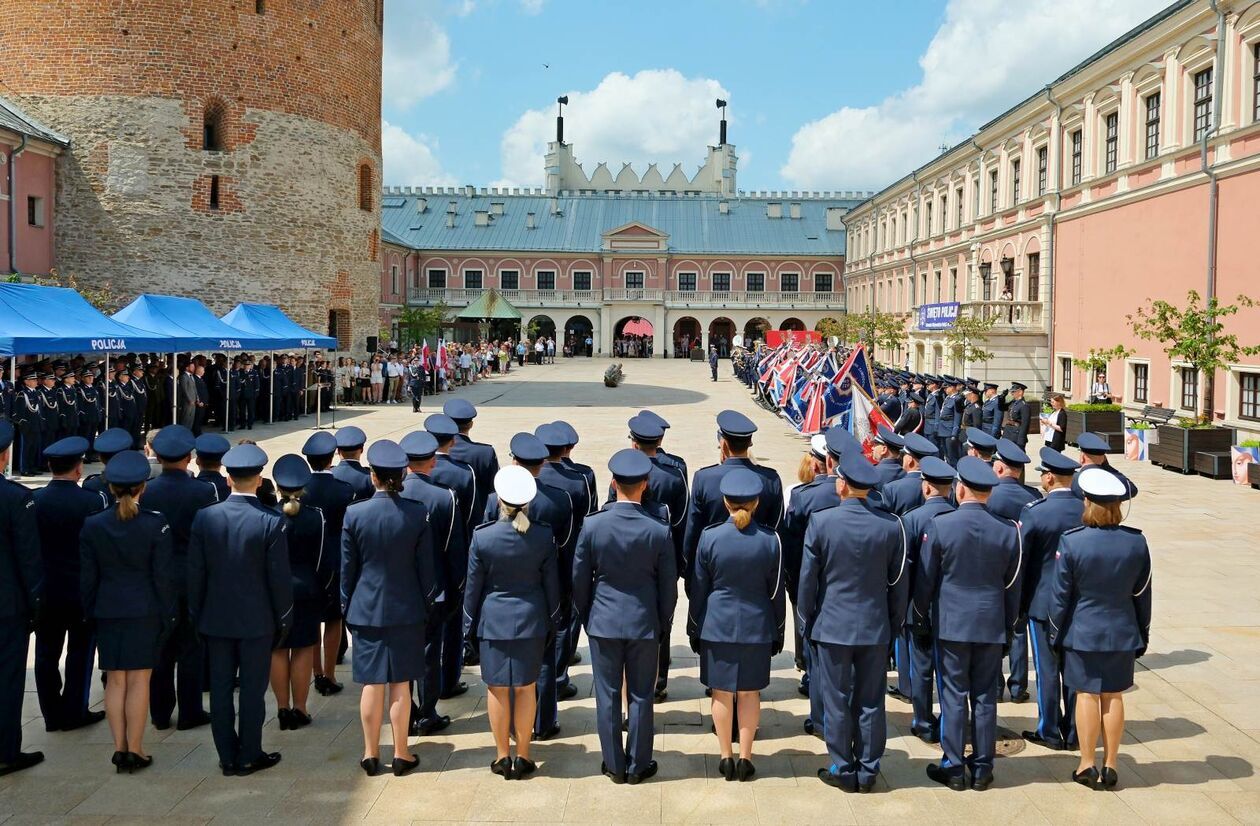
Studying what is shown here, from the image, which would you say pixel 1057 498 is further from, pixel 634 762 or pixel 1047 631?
pixel 634 762

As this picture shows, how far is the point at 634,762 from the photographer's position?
235 inches

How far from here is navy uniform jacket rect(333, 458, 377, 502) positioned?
725cm

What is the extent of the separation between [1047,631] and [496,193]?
72.5m

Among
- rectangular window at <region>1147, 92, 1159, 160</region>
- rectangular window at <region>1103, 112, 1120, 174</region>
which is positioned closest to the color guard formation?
rectangular window at <region>1147, 92, 1159, 160</region>

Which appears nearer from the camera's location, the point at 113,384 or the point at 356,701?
the point at 356,701

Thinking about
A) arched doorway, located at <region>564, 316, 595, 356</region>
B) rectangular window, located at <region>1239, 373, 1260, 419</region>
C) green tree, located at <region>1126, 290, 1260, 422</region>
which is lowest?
rectangular window, located at <region>1239, 373, 1260, 419</region>

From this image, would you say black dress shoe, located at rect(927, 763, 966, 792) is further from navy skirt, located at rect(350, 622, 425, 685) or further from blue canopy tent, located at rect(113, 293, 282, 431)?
blue canopy tent, located at rect(113, 293, 282, 431)

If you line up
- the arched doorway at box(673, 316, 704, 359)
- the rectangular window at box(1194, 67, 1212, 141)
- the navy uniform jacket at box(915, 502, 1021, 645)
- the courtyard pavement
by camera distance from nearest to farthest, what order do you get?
the courtyard pavement → the navy uniform jacket at box(915, 502, 1021, 645) → the rectangular window at box(1194, 67, 1212, 141) → the arched doorway at box(673, 316, 704, 359)

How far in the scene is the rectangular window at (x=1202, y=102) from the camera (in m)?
22.7

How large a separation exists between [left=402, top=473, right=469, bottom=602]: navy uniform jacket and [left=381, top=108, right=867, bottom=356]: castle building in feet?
207

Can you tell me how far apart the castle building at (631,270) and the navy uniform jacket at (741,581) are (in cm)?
6401

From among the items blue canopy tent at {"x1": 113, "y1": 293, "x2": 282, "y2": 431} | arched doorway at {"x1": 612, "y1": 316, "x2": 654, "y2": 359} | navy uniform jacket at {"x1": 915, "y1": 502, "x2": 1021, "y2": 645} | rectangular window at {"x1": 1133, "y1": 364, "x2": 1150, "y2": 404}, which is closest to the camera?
navy uniform jacket at {"x1": 915, "y1": 502, "x2": 1021, "y2": 645}

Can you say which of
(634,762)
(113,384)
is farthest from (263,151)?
(634,762)

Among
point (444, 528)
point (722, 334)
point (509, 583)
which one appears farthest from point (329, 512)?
point (722, 334)
